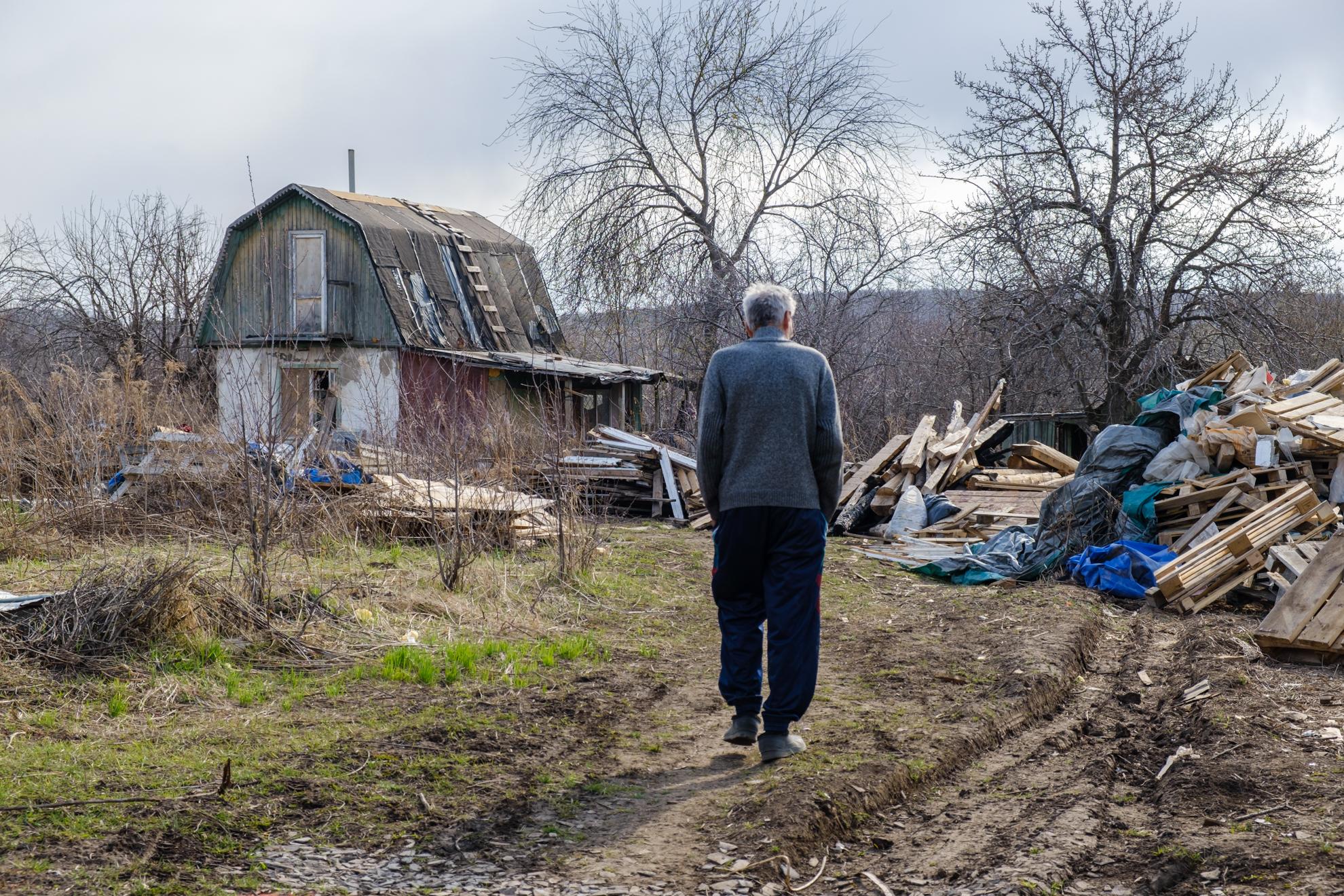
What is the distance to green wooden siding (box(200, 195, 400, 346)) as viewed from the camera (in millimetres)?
24094

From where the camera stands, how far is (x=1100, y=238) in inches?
722

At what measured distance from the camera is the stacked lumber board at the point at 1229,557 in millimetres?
9242

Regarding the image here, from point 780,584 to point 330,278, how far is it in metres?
21.9

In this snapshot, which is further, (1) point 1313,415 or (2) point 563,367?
(2) point 563,367

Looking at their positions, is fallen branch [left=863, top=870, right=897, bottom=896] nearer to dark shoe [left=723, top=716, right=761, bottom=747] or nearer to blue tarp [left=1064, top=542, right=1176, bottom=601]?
dark shoe [left=723, top=716, right=761, bottom=747]

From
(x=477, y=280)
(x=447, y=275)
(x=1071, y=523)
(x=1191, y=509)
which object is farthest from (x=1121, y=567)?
(x=477, y=280)

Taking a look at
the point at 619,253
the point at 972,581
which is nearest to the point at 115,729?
the point at 972,581

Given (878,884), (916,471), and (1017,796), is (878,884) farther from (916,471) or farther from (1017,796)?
(916,471)

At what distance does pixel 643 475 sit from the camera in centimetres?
1655

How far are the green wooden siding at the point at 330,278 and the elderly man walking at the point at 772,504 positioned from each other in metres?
20.2

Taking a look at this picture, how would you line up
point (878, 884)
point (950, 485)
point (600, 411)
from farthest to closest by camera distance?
1. point (600, 411)
2. point (950, 485)
3. point (878, 884)

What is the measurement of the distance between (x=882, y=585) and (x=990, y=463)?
703cm

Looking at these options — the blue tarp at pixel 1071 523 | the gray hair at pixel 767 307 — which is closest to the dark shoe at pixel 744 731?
the gray hair at pixel 767 307

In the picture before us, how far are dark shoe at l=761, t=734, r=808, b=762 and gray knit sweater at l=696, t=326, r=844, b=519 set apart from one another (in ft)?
3.22
